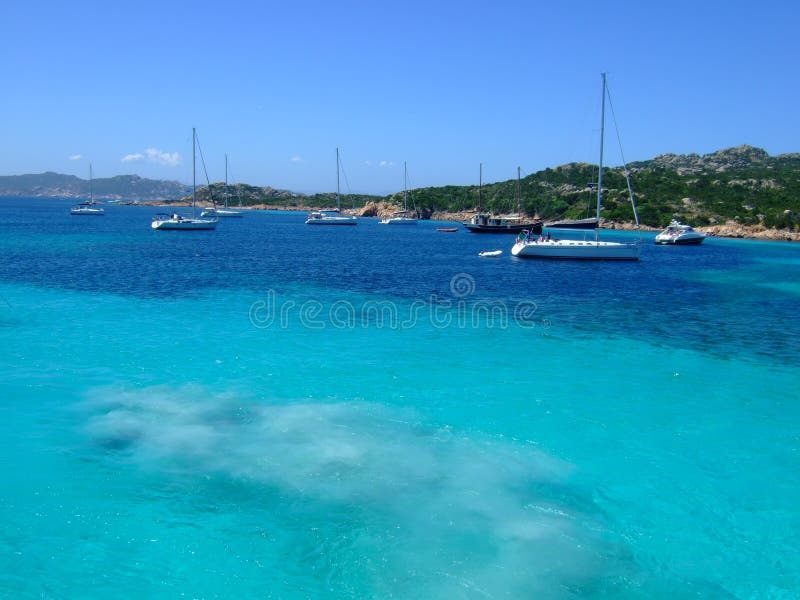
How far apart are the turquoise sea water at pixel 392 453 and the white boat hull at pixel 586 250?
23034 millimetres

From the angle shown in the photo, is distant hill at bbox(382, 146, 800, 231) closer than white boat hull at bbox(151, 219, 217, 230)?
No

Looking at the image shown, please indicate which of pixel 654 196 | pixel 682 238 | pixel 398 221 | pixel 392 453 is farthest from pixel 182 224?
pixel 654 196

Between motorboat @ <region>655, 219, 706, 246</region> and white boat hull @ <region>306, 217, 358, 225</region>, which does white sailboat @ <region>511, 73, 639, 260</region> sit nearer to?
motorboat @ <region>655, 219, 706, 246</region>

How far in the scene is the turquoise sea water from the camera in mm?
8328

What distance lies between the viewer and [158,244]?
197 ft

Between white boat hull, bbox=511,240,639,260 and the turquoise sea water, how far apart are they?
2303 centimetres

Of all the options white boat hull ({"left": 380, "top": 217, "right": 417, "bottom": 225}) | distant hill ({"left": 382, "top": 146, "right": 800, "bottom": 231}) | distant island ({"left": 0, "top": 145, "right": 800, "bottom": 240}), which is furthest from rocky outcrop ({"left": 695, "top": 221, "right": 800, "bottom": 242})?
white boat hull ({"left": 380, "top": 217, "right": 417, "bottom": 225})

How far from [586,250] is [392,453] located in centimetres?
4229

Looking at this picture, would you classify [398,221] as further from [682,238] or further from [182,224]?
[682,238]

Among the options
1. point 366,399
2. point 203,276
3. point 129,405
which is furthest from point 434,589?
point 203,276

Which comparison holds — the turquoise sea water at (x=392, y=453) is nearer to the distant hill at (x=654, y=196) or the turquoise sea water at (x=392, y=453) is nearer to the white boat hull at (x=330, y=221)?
the distant hill at (x=654, y=196)

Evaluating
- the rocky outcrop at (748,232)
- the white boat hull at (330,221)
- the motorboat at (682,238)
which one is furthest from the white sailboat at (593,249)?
the white boat hull at (330,221)

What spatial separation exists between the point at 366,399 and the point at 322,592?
7.39 m

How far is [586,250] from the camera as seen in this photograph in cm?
5025
